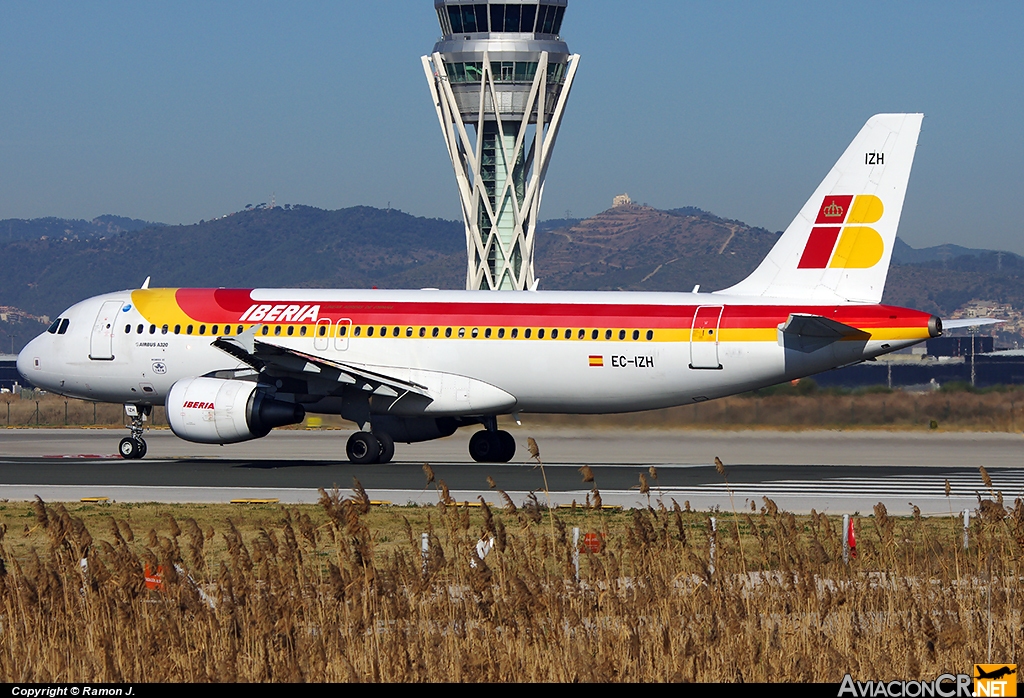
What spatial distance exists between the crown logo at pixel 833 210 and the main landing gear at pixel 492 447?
1020 centimetres

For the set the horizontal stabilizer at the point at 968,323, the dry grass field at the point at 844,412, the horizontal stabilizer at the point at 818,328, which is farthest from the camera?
the dry grass field at the point at 844,412

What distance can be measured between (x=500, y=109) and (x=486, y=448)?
82.1 m

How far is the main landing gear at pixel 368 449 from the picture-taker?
35.4 metres

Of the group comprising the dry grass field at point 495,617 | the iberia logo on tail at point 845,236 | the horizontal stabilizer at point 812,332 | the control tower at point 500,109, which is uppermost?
the control tower at point 500,109

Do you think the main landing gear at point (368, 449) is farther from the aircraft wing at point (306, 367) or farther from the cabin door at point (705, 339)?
the cabin door at point (705, 339)

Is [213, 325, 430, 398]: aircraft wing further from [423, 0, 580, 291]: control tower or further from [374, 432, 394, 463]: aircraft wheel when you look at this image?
[423, 0, 580, 291]: control tower

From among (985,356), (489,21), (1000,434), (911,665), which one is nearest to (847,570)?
(911,665)

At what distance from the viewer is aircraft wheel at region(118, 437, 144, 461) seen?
3800 cm

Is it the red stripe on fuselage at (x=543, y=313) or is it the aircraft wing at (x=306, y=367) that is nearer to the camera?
the red stripe on fuselage at (x=543, y=313)

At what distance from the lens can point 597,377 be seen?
114 feet

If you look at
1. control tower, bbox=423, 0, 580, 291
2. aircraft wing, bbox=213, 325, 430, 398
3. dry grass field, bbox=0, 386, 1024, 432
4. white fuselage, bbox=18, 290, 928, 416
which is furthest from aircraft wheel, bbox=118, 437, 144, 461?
control tower, bbox=423, 0, 580, 291

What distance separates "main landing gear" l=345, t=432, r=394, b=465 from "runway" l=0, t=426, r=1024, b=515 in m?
0.35

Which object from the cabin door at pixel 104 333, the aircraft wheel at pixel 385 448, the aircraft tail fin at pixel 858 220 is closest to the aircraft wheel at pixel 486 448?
the aircraft wheel at pixel 385 448

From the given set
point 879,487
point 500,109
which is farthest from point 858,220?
point 500,109
